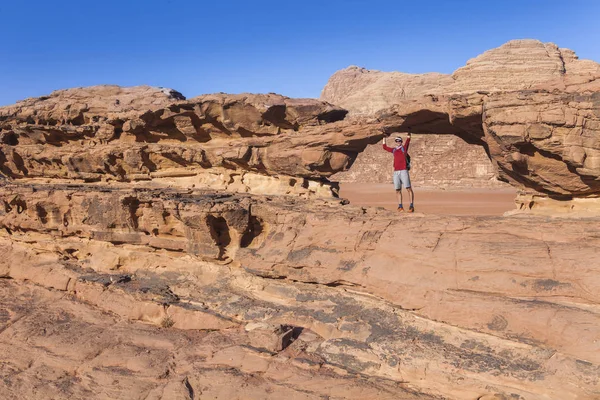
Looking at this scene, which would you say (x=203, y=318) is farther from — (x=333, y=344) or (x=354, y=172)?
(x=354, y=172)

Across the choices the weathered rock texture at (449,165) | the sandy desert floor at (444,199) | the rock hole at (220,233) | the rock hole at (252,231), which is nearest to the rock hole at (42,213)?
the rock hole at (220,233)

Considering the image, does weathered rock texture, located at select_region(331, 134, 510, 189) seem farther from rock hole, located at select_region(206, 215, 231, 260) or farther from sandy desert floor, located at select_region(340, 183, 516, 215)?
rock hole, located at select_region(206, 215, 231, 260)

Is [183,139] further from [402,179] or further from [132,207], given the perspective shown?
[402,179]

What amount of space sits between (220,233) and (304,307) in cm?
225

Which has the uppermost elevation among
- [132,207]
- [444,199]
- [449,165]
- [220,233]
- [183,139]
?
[183,139]

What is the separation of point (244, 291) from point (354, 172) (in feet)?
111

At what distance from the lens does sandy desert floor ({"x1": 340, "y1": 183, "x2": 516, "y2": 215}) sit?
2175 cm

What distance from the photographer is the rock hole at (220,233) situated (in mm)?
7517

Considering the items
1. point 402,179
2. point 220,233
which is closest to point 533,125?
point 402,179

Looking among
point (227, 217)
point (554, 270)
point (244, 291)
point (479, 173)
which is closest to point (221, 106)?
point (227, 217)

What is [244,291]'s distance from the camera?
708 centimetres

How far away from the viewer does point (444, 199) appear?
27.0 m

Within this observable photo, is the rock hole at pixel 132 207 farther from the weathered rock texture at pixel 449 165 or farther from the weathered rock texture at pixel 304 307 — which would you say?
the weathered rock texture at pixel 449 165

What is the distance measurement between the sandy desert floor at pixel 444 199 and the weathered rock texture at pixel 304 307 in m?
14.1
